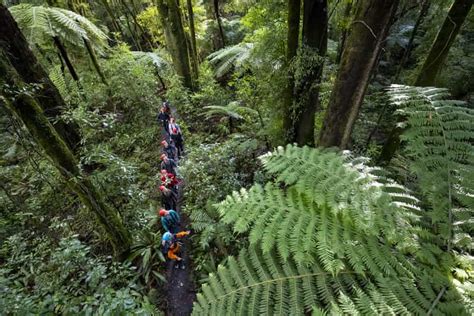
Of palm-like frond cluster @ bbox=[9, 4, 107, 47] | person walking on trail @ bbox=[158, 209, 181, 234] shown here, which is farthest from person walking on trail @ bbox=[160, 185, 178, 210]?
palm-like frond cluster @ bbox=[9, 4, 107, 47]

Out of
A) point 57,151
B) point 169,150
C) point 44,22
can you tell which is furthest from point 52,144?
point 169,150

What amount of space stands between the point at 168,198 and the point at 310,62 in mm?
3262

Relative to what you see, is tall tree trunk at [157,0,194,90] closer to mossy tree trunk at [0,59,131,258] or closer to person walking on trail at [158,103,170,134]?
person walking on trail at [158,103,170,134]

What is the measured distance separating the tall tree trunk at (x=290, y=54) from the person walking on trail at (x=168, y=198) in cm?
231

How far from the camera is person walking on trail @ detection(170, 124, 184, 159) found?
6.23 metres

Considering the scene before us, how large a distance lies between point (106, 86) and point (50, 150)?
5371 millimetres

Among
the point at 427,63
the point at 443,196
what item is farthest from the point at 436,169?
the point at 427,63

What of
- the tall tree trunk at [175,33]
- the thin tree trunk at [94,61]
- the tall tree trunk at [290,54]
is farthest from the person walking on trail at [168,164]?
the tall tree trunk at [175,33]

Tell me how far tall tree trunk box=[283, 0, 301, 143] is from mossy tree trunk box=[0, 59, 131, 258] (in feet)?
8.81

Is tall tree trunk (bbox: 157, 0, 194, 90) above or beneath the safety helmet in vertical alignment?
above

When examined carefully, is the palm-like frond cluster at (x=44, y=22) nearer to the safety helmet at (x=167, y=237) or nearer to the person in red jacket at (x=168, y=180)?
the person in red jacket at (x=168, y=180)

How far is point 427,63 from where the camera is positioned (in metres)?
3.13

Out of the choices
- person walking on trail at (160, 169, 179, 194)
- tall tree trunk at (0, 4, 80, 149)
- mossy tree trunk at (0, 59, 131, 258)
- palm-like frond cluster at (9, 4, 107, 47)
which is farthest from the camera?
person walking on trail at (160, 169, 179, 194)

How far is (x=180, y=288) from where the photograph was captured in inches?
145
